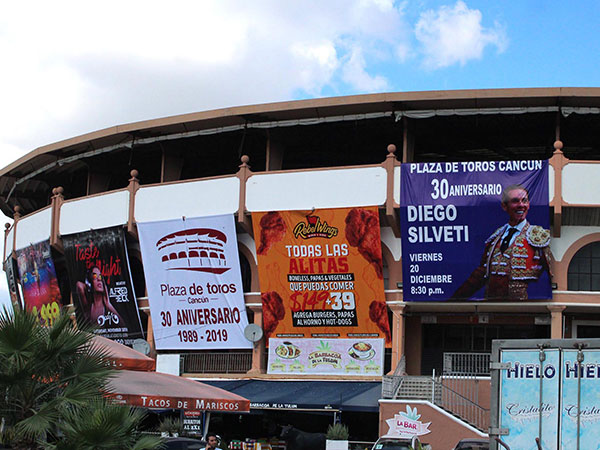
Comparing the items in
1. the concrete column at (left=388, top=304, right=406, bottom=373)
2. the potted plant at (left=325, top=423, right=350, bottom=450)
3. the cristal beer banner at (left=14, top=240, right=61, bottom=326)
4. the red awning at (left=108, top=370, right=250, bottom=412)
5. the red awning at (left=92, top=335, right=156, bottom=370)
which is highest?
the cristal beer banner at (left=14, top=240, right=61, bottom=326)

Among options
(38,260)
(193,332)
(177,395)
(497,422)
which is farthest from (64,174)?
(497,422)

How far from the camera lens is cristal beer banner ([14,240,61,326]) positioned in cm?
4131

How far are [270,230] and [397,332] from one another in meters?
5.78

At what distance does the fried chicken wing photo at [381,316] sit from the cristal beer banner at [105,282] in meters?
9.73

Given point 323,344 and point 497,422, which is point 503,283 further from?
point 497,422

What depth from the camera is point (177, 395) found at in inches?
703

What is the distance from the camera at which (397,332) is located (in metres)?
32.9

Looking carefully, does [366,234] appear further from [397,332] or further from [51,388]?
[51,388]

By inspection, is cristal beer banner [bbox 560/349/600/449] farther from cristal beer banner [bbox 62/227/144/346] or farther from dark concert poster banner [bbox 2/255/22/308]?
dark concert poster banner [bbox 2/255/22/308]

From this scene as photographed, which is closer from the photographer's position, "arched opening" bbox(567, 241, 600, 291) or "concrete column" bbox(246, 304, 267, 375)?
"arched opening" bbox(567, 241, 600, 291)

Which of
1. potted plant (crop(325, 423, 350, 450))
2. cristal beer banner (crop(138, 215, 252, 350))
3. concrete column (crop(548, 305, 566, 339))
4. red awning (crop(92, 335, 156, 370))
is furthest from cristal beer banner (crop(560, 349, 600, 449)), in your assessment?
cristal beer banner (crop(138, 215, 252, 350))

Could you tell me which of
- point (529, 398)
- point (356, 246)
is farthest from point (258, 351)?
point (529, 398)

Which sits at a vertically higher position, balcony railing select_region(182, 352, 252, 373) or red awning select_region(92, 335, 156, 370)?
red awning select_region(92, 335, 156, 370)

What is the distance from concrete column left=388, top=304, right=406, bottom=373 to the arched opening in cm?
575
